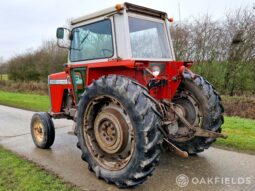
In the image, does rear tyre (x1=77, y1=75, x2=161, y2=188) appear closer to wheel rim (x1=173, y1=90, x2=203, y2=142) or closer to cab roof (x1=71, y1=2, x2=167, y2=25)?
cab roof (x1=71, y1=2, x2=167, y2=25)

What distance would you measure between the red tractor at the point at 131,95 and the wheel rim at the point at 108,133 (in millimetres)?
13

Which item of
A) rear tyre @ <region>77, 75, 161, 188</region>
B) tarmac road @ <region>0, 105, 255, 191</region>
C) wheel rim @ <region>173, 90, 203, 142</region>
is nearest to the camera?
rear tyre @ <region>77, 75, 161, 188</region>

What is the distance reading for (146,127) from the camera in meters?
3.09

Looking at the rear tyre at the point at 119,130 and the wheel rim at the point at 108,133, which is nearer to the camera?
the rear tyre at the point at 119,130

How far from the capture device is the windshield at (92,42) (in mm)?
4043

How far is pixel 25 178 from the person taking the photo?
379 cm

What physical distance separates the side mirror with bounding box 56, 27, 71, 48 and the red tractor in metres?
0.02

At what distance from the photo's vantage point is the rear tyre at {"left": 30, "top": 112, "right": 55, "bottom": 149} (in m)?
5.14

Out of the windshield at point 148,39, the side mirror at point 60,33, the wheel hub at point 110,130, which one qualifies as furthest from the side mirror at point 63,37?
the wheel hub at point 110,130

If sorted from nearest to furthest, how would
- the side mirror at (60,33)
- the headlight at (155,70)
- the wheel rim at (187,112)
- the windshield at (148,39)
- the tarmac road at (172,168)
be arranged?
the tarmac road at (172,168)
the headlight at (155,70)
the windshield at (148,39)
the wheel rim at (187,112)
the side mirror at (60,33)

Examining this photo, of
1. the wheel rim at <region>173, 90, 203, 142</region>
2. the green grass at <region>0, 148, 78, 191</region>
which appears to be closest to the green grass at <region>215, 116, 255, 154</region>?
the wheel rim at <region>173, 90, 203, 142</region>

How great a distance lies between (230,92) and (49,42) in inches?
651

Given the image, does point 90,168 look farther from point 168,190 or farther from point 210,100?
point 210,100

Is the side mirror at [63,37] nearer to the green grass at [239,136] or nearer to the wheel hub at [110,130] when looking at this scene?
the wheel hub at [110,130]
